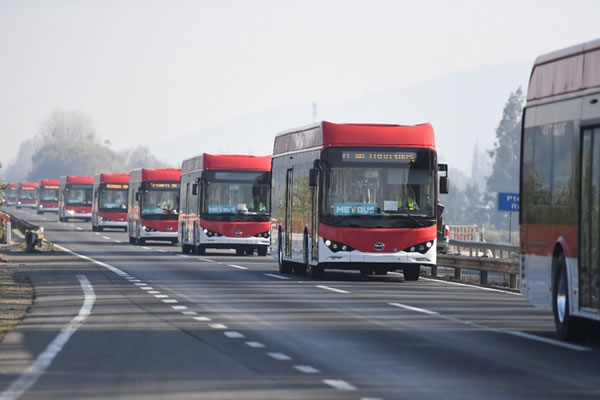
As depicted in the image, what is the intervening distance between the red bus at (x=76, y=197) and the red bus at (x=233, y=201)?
165 feet

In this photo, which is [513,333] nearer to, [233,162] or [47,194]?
[233,162]

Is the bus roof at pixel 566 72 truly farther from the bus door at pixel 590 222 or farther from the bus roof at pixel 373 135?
the bus roof at pixel 373 135

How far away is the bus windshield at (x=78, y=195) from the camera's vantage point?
315 feet

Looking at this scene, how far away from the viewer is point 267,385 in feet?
39.5

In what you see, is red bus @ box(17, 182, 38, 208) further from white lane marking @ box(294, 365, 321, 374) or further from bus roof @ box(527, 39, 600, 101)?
white lane marking @ box(294, 365, 321, 374)

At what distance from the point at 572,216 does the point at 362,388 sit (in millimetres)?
5144

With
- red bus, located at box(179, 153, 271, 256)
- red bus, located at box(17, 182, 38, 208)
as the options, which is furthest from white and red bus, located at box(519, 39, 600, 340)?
red bus, located at box(17, 182, 38, 208)

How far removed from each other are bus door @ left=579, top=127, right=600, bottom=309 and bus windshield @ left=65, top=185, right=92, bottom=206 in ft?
268

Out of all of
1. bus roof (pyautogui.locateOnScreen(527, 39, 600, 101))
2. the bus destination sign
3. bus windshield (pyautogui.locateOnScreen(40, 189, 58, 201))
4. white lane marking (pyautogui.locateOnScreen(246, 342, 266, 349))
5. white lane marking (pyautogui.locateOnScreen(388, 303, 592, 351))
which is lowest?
white lane marking (pyautogui.locateOnScreen(246, 342, 266, 349))

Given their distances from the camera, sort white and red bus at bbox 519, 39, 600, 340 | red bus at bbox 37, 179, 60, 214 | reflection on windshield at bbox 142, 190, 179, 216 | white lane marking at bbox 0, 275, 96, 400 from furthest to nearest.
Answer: red bus at bbox 37, 179, 60, 214, reflection on windshield at bbox 142, 190, 179, 216, white and red bus at bbox 519, 39, 600, 340, white lane marking at bbox 0, 275, 96, 400

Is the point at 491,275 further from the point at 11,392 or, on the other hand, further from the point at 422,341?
the point at 11,392

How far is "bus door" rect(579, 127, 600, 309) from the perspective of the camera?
15.3 metres

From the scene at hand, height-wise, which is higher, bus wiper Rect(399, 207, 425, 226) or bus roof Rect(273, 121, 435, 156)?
bus roof Rect(273, 121, 435, 156)

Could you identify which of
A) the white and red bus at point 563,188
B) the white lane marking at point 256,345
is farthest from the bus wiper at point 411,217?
the white lane marking at point 256,345
